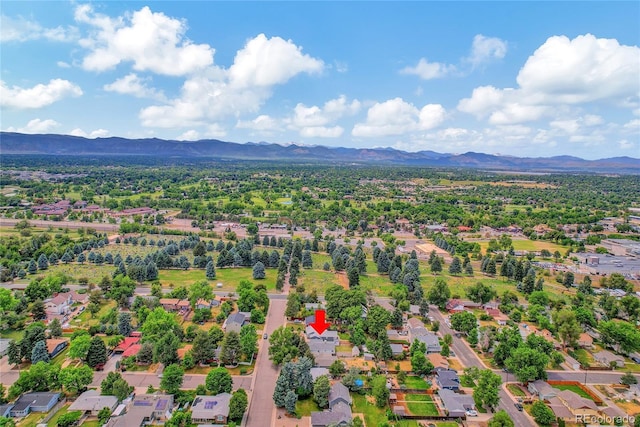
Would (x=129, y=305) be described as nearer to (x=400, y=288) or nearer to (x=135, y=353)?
(x=135, y=353)

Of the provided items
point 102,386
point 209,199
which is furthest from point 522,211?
point 102,386

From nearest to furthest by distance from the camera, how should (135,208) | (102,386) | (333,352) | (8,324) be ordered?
(102,386), (333,352), (8,324), (135,208)

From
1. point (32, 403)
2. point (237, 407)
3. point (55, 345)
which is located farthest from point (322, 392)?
point (55, 345)

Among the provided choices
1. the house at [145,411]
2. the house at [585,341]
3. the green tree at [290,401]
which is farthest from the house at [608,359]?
the house at [145,411]

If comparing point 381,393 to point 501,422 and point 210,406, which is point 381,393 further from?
point 210,406

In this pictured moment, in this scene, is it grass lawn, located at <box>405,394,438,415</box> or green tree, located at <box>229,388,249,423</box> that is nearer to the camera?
green tree, located at <box>229,388,249,423</box>

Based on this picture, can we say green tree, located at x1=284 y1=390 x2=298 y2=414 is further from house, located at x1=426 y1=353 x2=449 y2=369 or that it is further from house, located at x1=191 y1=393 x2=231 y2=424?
house, located at x1=426 y1=353 x2=449 y2=369

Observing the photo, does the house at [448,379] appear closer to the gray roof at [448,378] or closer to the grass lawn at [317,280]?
the gray roof at [448,378]

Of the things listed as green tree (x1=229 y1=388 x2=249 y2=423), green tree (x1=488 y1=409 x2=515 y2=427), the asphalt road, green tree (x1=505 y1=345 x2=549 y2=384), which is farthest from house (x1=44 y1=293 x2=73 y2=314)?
green tree (x1=505 y1=345 x2=549 y2=384)
